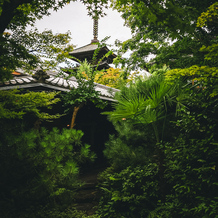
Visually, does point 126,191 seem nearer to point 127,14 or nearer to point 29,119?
point 29,119

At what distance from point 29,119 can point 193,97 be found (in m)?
5.42

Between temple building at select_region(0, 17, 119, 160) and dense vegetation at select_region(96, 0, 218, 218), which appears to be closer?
dense vegetation at select_region(96, 0, 218, 218)

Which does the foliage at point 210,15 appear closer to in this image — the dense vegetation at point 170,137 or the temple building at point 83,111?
the dense vegetation at point 170,137

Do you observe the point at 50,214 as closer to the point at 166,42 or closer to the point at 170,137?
the point at 170,137

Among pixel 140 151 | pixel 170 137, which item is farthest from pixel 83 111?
pixel 170 137

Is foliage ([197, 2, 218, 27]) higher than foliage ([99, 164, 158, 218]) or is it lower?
higher

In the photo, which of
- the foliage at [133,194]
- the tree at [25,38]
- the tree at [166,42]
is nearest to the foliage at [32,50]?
the tree at [25,38]

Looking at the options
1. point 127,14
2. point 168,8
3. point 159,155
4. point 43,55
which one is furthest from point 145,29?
point 168,8

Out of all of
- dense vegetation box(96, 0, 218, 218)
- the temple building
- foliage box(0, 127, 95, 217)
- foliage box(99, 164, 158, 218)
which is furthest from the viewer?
the temple building

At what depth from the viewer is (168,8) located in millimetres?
1611

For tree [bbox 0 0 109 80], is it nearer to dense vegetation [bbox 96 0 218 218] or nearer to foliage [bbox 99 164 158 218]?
dense vegetation [bbox 96 0 218 218]

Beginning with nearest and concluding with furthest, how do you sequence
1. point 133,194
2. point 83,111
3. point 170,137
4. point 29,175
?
point 29,175 < point 133,194 < point 170,137 < point 83,111

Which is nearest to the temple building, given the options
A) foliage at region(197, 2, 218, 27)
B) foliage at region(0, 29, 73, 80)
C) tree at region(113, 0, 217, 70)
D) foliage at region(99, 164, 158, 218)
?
foliage at region(0, 29, 73, 80)

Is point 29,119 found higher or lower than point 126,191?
higher
